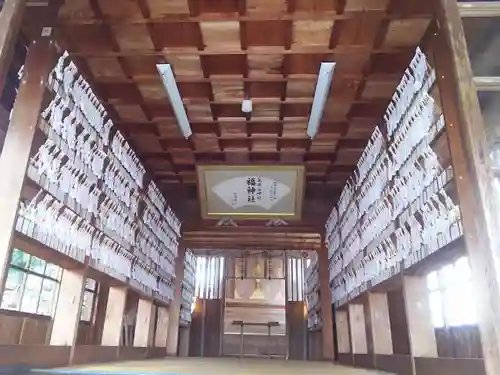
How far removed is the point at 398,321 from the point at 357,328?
62 centimetres

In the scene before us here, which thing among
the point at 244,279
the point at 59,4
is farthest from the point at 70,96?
the point at 244,279

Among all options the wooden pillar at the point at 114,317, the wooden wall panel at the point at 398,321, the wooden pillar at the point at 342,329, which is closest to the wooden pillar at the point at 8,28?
the wooden pillar at the point at 114,317

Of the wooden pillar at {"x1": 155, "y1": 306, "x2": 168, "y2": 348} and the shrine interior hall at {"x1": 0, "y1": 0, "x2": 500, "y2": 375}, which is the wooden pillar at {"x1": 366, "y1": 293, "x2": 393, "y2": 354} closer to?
the shrine interior hall at {"x1": 0, "y1": 0, "x2": 500, "y2": 375}

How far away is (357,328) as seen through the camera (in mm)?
4891

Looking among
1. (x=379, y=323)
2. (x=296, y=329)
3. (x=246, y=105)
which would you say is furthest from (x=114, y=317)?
(x=296, y=329)

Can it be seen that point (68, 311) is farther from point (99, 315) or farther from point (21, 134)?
point (99, 315)

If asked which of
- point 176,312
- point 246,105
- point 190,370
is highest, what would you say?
point 246,105

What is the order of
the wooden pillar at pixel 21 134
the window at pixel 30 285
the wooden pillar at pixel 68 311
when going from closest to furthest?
the wooden pillar at pixel 21 134, the wooden pillar at pixel 68 311, the window at pixel 30 285

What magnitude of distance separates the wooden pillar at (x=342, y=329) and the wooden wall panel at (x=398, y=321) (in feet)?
3.52

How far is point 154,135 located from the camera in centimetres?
446

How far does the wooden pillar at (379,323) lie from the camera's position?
4020mm

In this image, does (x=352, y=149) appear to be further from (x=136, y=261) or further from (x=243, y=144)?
(x=136, y=261)

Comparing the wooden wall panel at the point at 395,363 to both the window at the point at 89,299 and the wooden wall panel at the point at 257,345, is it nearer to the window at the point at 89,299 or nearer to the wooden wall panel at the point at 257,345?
the window at the point at 89,299

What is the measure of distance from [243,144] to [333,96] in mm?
1297
